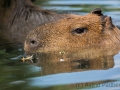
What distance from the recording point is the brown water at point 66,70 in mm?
5430

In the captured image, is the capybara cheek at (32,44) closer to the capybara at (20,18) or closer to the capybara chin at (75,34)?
the capybara chin at (75,34)

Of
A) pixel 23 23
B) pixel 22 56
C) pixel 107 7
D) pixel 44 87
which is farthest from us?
pixel 107 7

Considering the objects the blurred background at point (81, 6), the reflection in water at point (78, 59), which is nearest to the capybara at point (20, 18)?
the reflection in water at point (78, 59)

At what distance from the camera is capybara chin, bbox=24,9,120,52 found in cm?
752

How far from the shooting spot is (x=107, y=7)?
1175 centimetres

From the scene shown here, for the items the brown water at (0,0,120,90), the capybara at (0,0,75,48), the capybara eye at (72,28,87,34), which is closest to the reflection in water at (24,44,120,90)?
the brown water at (0,0,120,90)

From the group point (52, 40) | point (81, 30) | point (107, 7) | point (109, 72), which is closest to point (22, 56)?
point (52, 40)

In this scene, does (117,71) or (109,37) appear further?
(109,37)

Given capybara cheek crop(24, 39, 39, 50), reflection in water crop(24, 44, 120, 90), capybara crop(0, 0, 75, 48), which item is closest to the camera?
reflection in water crop(24, 44, 120, 90)

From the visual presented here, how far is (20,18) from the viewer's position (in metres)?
9.14

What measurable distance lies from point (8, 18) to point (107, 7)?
326 centimetres

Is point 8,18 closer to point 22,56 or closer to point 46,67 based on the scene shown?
point 22,56

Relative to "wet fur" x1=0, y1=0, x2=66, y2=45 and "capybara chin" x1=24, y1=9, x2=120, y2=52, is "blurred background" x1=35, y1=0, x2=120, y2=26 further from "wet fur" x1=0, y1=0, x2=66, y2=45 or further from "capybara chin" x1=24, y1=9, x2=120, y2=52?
"capybara chin" x1=24, y1=9, x2=120, y2=52

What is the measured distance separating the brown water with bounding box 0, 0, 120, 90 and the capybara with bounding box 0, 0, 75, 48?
1.27 metres
